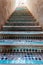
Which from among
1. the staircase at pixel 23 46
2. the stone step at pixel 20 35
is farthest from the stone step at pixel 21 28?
the stone step at pixel 20 35

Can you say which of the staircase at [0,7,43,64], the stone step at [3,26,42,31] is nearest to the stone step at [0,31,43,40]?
the staircase at [0,7,43,64]

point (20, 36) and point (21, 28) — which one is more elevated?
point (21, 28)

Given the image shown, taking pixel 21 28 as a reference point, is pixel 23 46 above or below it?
below

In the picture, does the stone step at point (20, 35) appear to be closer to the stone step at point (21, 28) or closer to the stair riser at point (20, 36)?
the stair riser at point (20, 36)

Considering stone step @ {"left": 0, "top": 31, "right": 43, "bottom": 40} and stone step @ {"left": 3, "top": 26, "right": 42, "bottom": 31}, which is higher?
stone step @ {"left": 3, "top": 26, "right": 42, "bottom": 31}

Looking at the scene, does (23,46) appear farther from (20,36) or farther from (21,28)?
(21,28)

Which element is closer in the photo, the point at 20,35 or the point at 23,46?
the point at 23,46

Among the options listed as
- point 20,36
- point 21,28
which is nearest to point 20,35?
point 20,36

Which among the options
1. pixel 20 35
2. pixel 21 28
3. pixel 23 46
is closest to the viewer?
pixel 23 46

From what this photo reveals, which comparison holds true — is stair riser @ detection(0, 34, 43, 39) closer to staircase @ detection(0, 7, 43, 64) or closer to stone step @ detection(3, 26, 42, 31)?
staircase @ detection(0, 7, 43, 64)

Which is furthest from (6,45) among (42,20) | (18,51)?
Answer: (42,20)

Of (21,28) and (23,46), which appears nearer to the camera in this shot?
(23,46)

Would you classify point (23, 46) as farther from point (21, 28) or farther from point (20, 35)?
point (21, 28)

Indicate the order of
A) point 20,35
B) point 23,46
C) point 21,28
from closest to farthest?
1. point 23,46
2. point 20,35
3. point 21,28
